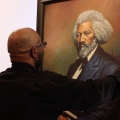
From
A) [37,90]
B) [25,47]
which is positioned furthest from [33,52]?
[37,90]

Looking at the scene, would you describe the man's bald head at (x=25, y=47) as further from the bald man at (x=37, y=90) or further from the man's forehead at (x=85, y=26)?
the man's forehead at (x=85, y=26)

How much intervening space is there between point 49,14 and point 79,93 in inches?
25.3

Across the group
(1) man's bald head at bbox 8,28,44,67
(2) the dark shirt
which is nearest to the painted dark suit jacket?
(2) the dark shirt

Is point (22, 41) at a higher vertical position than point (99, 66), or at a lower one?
higher

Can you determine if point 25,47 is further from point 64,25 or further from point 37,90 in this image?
point 64,25

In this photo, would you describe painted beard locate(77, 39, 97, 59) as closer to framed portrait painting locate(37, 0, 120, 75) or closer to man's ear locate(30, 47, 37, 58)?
framed portrait painting locate(37, 0, 120, 75)

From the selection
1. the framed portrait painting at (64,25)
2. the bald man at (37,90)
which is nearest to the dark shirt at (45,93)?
the bald man at (37,90)

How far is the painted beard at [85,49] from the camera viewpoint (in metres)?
1.14

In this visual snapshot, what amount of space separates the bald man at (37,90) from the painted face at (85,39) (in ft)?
0.85

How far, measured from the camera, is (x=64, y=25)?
1295 millimetres

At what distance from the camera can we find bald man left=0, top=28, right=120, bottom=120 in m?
0.87

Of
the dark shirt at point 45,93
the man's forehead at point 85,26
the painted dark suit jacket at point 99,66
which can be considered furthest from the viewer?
the man's forehead at point 85,26

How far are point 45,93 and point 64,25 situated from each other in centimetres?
52

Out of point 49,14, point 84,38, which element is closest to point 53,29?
point 49,14
